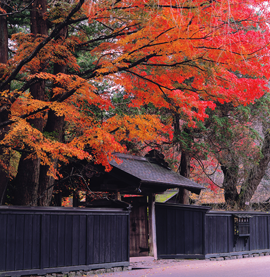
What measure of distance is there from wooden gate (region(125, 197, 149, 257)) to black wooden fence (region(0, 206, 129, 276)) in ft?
7.52

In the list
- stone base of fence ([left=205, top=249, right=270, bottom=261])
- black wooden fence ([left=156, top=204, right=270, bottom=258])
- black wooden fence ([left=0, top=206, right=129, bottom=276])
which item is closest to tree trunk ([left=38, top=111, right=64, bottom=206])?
black wooden fence ([left=0, top=206, right=129, bottom=276])

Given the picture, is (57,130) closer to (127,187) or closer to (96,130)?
(96,130)

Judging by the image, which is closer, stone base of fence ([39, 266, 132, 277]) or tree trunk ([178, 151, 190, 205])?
stone base of fence ([39, 266, 132, 277])

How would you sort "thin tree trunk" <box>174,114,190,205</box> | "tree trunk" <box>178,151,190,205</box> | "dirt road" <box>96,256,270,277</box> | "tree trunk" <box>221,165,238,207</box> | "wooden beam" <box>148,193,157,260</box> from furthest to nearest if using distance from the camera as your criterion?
1. "tree trunk" <box>221,165,238,207</box>
2. "tree trunk" <box>178,151,190,205</box>
3. "thin tree trunk" <box>174,114,190,205</box>
4. "wooden beam" <box>148,193,157,260</box>
5. "dirt road" <box>96,256,270,277</box>

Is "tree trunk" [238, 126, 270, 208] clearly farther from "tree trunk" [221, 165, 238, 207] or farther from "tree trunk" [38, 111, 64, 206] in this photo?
"tree trunk" [38, 111, 64, 206]

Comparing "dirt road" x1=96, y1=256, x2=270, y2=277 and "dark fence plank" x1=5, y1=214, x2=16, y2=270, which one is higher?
"dark fence plank" x1=5, y1=214, x2=16, y2=270

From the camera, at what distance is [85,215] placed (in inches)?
418

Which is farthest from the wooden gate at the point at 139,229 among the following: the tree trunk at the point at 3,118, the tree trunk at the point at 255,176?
the tree trunk at the point at 255,176

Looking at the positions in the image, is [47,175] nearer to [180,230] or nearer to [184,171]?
[180,230]

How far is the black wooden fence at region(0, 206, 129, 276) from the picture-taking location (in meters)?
8.74

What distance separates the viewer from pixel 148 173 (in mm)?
13562

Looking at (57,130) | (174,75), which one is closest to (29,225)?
(57,130)

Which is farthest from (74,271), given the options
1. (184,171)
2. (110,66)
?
(184,171)

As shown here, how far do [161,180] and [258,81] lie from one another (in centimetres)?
523
